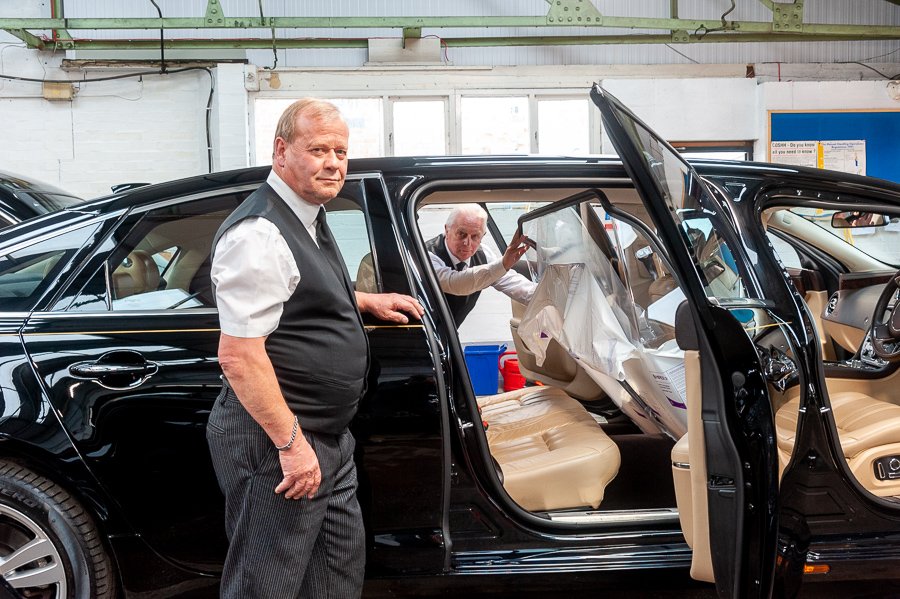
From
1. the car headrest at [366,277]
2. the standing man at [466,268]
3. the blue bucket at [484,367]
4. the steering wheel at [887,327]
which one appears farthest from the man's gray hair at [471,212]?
the blue bucket at [484,367]

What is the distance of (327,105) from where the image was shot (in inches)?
62.3

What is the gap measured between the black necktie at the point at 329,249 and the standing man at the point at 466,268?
1328mm

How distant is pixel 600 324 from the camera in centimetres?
248

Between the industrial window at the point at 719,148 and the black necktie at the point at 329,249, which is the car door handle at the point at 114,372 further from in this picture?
the industrial window at the point at 719,148

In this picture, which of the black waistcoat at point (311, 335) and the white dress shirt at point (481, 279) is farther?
the white dress shirt at point (481, 279)

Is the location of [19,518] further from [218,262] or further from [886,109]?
[886,109]

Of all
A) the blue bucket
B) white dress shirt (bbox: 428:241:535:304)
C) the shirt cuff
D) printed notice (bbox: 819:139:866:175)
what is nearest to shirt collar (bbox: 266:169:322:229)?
the shirt cuff

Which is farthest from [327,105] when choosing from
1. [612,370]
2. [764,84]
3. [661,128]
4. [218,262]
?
[764,84]

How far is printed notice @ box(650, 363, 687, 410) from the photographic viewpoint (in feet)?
7.45

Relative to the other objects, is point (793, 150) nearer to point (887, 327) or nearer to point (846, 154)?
point (846, 154)

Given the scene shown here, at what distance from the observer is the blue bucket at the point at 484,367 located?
5727 millimetres

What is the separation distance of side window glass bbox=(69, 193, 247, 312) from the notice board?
21.4ft

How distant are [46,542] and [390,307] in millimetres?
1012

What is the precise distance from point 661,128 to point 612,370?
5252 mm
